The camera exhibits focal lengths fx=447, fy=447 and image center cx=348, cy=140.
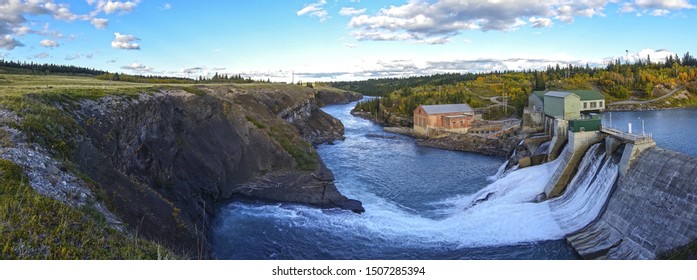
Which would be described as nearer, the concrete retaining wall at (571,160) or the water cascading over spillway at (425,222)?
the water cascading over spillway at (425,222)

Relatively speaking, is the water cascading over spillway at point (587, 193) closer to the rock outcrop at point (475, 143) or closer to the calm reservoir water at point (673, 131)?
the calm reservoir water at point (673, 131)

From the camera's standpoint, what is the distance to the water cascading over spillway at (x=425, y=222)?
88.7 feet

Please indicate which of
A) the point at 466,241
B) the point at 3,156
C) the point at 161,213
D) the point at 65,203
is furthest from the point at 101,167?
the point at 466,241

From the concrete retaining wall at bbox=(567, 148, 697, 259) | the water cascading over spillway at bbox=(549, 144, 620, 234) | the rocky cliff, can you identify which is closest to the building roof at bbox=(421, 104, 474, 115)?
the rocky cliff

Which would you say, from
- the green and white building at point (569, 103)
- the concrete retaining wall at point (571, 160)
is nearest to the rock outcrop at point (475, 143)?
the green and white building at point (569, 103)

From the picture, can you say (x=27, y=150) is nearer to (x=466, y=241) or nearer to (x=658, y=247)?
(x=466, y=241)

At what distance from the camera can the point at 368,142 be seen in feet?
255

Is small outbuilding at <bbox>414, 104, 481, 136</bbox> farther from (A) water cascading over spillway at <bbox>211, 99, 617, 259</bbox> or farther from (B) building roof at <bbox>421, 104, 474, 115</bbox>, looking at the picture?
Result: (A) water cascading over spillway at <bbox>211, 99, 617, 259</bbox>

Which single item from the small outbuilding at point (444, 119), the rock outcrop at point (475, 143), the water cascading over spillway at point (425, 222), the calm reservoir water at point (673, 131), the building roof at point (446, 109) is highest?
the building roof at point (446, 109)

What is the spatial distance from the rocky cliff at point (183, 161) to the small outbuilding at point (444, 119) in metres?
31.5

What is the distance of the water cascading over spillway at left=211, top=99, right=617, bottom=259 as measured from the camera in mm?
27031

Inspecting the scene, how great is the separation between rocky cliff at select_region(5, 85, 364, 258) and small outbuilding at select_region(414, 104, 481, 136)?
3148 cm

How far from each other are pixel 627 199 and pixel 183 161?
106 feet
